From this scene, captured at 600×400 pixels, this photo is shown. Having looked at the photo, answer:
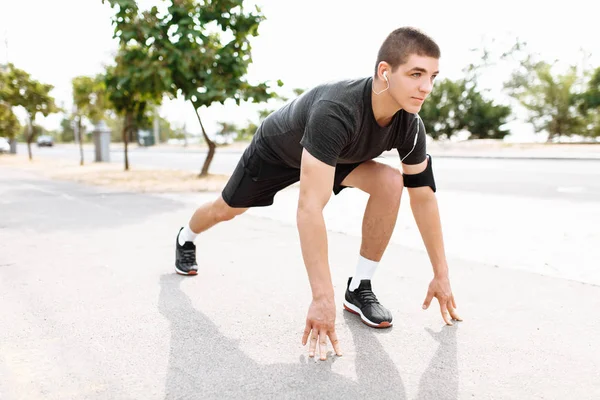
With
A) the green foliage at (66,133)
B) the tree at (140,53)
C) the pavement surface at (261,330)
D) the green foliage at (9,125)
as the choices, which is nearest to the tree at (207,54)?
the tree at (140,53)

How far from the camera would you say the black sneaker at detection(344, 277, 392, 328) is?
2.64 meters

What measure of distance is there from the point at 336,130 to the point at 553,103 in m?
30.4

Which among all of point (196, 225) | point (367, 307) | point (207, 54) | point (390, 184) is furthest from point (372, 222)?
point (207, 54)

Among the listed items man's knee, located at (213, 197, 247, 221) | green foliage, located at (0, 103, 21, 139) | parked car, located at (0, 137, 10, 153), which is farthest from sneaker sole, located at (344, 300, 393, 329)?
parked car, located at (0, 137, 10, 153)

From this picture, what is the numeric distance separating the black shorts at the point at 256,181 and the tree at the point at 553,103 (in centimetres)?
2943

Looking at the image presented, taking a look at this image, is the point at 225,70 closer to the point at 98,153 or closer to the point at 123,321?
the point at 123,321

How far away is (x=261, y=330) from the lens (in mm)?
2623

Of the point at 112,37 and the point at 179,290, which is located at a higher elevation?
the point at 112,37

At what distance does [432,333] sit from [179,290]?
5.00 ft

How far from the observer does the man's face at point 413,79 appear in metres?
2.22

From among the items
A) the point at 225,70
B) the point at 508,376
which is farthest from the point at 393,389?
the point at 225,70

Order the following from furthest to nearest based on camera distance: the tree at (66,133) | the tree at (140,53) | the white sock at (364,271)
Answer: the tree at (66,133), the tree at (140,53), the white sock at (364,271)

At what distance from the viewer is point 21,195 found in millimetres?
8336

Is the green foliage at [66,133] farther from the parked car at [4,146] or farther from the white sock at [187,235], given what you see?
the white sock at [187,235]
